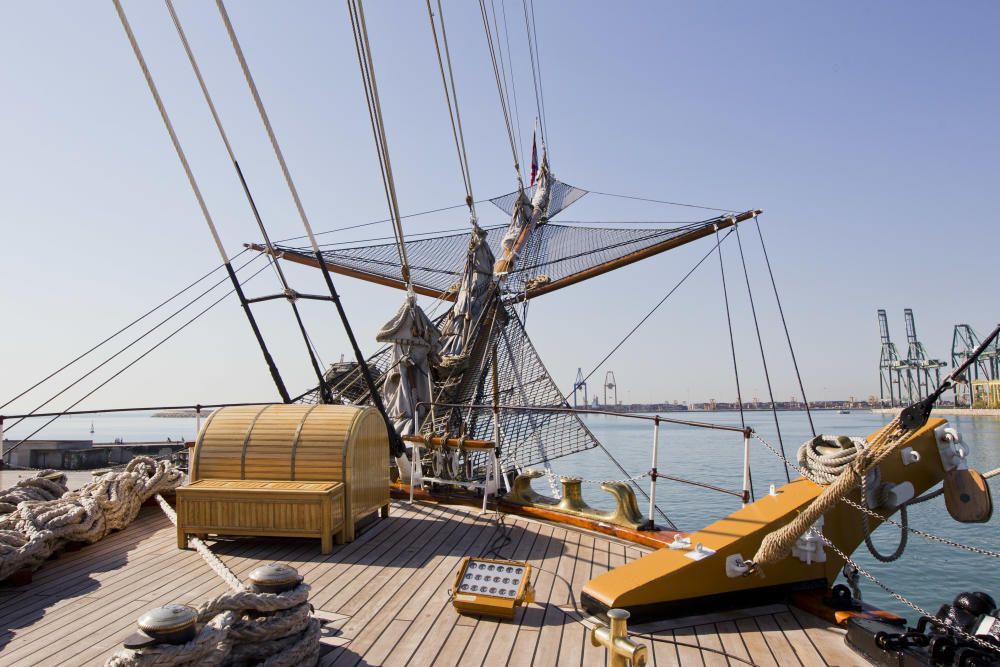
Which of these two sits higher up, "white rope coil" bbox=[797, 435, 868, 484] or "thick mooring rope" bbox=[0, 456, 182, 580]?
"white rope coil" bbox=[797, 435, 868, 484]

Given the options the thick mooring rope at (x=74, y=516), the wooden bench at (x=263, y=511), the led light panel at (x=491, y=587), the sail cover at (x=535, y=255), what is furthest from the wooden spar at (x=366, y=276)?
the led light panel at (x=491, y=587)

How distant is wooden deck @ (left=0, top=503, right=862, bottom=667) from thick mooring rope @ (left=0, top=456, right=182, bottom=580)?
0.51 feet

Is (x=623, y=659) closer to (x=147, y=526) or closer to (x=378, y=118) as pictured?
(x=378, y=118)

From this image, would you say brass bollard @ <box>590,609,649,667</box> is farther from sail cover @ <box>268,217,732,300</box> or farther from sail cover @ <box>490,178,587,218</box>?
sail cover @ <box>490,178,587,218</box>

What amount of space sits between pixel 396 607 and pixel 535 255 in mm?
14381

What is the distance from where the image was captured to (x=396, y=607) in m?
3.42

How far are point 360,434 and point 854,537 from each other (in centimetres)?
365

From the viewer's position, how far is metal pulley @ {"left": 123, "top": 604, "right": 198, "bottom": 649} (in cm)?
217

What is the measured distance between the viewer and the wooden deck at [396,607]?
282 centimetres

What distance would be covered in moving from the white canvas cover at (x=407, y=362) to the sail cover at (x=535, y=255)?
3343 mm

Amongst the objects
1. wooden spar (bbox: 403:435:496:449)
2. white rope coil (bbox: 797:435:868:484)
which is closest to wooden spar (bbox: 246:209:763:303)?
wooden spar (bbox: 403:435:496:449)

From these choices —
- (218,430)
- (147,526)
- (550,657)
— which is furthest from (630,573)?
(147,526)

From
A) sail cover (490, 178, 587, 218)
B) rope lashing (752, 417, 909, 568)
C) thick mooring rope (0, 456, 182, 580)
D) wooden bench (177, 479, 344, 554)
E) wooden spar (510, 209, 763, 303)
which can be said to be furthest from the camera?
sail cover (490, 178, 587, 218)

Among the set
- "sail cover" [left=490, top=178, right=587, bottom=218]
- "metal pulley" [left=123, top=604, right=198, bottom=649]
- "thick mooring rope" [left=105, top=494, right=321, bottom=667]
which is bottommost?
"thick mooring rope" [left=105, top=494, right=321, bottom=667]
